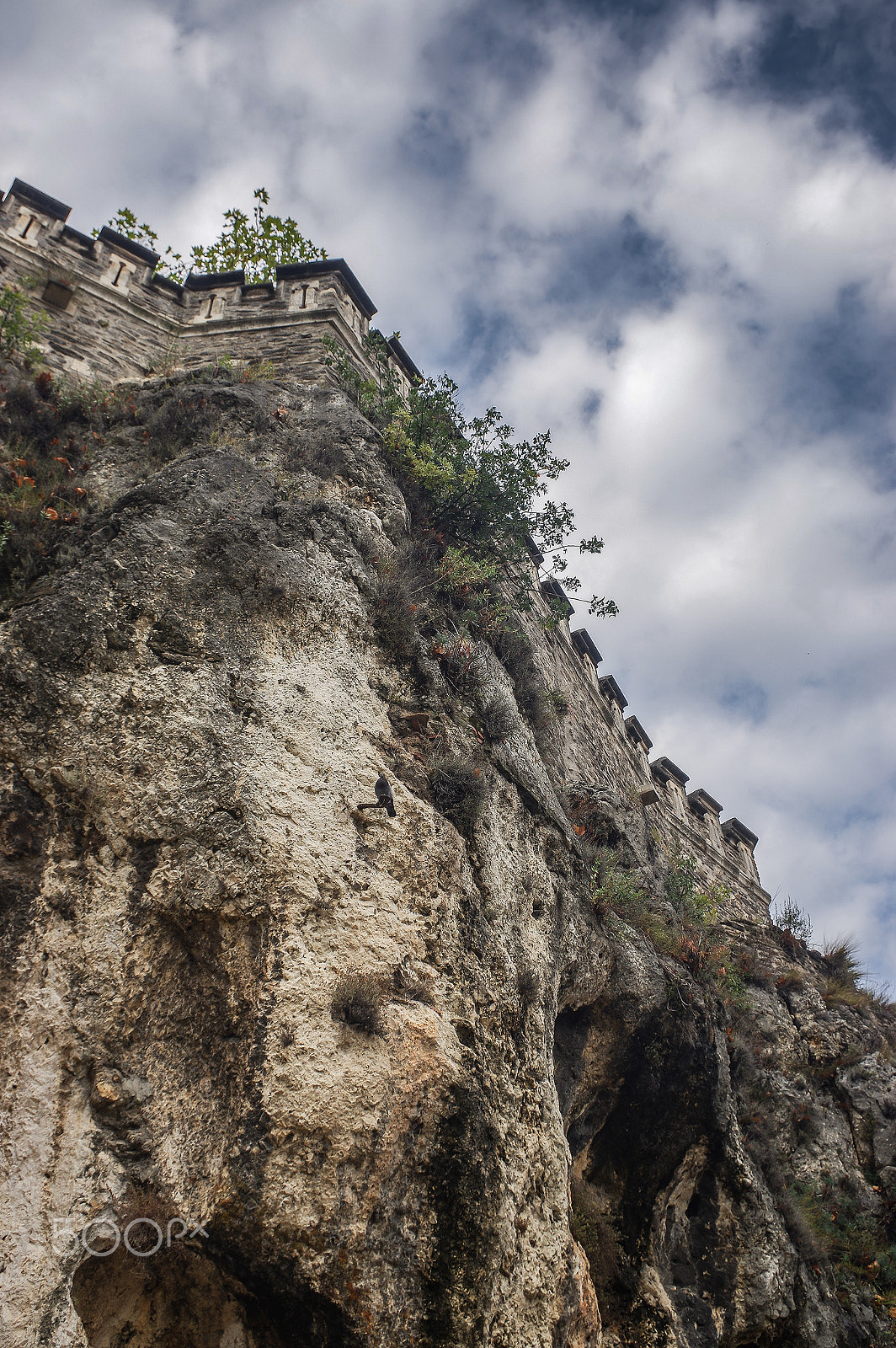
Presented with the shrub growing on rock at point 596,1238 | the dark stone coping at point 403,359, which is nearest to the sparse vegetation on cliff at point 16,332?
the dark stone coping at point 403,359

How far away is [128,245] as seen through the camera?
10.1 meters

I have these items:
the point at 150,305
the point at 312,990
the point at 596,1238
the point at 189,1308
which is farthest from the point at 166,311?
the point at 596,1238

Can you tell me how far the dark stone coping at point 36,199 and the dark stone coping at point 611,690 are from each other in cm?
1070

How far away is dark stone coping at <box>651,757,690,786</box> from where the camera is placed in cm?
1443

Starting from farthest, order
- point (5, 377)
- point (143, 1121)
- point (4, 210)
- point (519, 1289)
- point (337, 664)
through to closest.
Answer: point (4, 210)
point (5, 377)
point (337, 664)
point (519, 1289)
point (143, 1121)

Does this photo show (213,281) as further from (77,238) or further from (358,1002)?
(358,1002)

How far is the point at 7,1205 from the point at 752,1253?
5.50 metres

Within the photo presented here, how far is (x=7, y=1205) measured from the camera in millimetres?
3008

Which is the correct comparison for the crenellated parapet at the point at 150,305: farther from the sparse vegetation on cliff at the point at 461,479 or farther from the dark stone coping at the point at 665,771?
the dark stone coping at the point at 665,771

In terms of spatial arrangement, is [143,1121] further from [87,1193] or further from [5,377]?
[5,377]

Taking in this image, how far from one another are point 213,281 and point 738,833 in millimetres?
13957

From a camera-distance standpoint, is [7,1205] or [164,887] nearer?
[7,1205]

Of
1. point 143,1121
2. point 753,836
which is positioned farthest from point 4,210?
point 753,836

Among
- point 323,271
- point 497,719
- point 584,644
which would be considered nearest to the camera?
point 497,719
